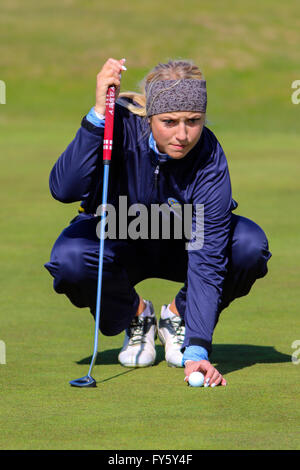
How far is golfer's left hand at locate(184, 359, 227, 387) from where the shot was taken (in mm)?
4340

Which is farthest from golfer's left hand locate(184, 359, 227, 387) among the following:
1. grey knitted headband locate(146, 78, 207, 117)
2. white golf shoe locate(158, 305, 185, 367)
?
grey knitted headband locate(146, 78, 207, 117)

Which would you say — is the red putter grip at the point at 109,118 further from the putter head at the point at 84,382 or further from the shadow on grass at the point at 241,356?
the shadow on grass at the point at 241,356

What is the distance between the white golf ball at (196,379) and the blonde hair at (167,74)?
127 centimetres

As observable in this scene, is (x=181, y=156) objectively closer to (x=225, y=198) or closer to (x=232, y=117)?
(x=225, y=198)

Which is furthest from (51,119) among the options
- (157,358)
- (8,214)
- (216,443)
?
(216,443)

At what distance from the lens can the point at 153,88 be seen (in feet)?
15.0

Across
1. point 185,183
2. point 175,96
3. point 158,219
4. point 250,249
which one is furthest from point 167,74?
point 250,249

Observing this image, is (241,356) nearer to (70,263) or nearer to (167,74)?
(70,263)

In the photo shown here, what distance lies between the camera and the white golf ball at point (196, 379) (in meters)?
4.34

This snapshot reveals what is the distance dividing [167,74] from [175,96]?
19cm

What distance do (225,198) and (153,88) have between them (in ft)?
2.00

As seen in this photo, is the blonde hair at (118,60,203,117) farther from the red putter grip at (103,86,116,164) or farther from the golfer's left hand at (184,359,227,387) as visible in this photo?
the golfer's left hand at (184,359,227,387)

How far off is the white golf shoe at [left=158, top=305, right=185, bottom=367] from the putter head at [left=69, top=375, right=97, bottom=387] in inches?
25.5

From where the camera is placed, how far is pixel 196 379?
14.2ft
